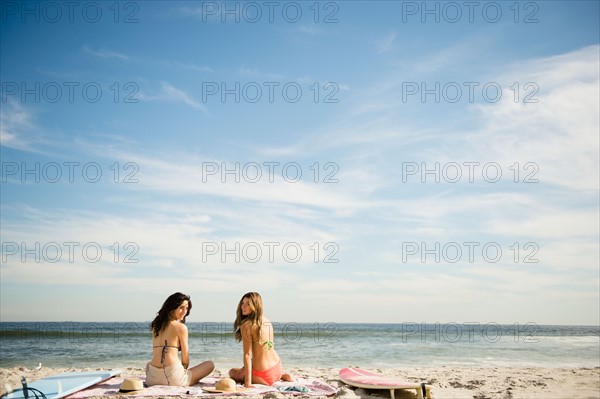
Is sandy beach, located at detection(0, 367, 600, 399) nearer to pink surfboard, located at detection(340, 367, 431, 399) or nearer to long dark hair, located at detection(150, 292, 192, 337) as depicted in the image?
pink surfboard, located at detection(340, 367, 431, 399)

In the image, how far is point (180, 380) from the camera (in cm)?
692

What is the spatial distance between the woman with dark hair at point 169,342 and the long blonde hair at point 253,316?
29.4 inches

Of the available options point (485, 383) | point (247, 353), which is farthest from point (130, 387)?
point (485, 383)

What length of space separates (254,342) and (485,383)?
180 inches

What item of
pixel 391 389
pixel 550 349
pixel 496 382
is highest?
pixel 391 389

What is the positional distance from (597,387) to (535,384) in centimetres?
100

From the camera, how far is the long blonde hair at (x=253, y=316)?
274 inches

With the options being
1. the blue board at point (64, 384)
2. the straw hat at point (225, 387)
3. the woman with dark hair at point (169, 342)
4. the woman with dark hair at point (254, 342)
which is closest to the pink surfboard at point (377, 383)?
the woman with dark hair at point (254, 342)

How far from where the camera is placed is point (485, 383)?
345 inches

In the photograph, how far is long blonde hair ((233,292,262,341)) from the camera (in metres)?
6.96

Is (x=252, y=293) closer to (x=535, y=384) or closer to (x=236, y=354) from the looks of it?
(x=535, y=384)

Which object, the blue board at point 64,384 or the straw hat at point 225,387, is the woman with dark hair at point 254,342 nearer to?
the straw hat at point 225,387

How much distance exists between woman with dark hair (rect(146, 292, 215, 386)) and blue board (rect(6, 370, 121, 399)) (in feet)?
2.93

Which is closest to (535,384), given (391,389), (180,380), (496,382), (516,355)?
(496,382)
